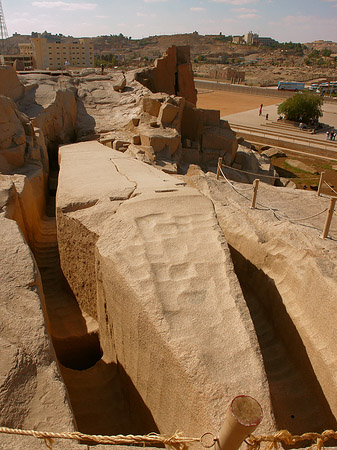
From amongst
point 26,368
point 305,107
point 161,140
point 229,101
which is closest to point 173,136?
point 161,140

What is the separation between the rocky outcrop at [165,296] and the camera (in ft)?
7.29

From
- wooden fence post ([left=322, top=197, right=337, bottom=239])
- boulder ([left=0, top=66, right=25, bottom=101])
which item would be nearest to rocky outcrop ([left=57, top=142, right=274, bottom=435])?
wooden fence post ([left=322, top=197, right=337, bottom=239])

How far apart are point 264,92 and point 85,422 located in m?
35.5

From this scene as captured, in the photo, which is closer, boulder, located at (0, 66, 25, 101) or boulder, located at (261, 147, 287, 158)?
boulder, located at (0, 66, 25, 101)

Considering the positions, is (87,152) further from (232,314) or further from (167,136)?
(232,314)

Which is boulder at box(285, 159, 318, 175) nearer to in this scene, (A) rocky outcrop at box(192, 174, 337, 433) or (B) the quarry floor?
(B) the quarry floor

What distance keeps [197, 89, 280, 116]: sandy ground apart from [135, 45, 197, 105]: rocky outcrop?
364 inches

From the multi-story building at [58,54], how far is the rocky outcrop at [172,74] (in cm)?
1432

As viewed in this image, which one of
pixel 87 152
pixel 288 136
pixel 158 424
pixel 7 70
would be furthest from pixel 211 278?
pixel 288 136

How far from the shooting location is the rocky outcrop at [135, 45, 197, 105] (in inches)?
596

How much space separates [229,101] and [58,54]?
19.3 meters

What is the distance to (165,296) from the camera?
2590mm

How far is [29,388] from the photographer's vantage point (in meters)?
2.03

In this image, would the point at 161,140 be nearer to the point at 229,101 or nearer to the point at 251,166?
the point at 251,166
